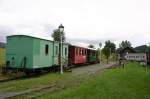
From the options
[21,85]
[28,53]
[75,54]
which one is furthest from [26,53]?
[75,54]

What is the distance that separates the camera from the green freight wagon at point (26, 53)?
65.2 ft

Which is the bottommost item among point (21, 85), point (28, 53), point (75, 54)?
point (21, 85)

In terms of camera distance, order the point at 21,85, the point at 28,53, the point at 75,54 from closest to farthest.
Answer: the point at 21,85, the point at 28,53, the point at 75,54

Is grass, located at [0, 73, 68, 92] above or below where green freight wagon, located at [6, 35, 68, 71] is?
below

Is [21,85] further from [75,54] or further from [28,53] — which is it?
[75,54]

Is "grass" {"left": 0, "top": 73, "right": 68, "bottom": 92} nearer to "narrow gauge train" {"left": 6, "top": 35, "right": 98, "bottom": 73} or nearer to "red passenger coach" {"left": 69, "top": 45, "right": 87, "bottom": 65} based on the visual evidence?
"narrow gauge train" {"left": 6, "top": 35, "right": 98, "bottom": 73}

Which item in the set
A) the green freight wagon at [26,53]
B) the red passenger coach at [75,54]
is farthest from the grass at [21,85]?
the red passenger coach at [75,54]

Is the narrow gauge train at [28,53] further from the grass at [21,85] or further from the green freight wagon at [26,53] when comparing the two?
the grass at [21,85]

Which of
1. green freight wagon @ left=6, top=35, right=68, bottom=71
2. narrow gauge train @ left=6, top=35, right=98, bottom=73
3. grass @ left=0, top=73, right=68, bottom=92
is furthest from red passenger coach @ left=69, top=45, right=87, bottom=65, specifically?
grass @ left=0, top=73, right=68, bottom=92

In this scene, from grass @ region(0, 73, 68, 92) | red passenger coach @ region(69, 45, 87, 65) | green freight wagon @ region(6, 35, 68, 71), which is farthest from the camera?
red passenger coach @ region(69, 45, 87, 65)

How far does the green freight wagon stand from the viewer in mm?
19859

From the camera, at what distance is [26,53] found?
2005 centimetres

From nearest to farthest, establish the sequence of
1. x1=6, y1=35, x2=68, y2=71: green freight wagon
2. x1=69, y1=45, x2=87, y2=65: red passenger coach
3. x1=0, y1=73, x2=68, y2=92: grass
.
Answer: x1=0, y1=73, x2=68, y2=92: grass < x1=6, y1=35, x2=68, y2=71: green freight wagon < x1=69, y1=45, x2=87, y2=65: red passenger coach

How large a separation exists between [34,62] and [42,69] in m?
2.23
